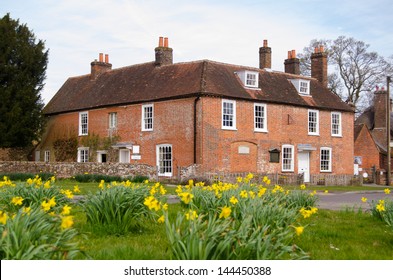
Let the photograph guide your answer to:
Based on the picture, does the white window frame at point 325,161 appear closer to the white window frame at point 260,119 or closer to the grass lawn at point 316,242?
the white window frame at point 260,119

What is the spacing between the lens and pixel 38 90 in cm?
3959

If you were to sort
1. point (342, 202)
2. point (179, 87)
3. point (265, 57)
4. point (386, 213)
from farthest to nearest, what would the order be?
point (265, 57), point (179, 87), point (342, 202), point (386, 213)

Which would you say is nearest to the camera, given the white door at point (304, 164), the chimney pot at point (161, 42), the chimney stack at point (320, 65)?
the chimney pot at point (161, 42)

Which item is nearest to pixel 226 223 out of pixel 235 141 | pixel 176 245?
pixel 176 245

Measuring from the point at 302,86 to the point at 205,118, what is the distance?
10.3 m

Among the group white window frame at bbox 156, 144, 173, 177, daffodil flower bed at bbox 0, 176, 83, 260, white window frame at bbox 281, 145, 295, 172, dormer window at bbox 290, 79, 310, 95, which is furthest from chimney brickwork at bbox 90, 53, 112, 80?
daffodil flower bed at bbox 0, 176, 83, 260

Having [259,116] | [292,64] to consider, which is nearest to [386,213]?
[259,116]

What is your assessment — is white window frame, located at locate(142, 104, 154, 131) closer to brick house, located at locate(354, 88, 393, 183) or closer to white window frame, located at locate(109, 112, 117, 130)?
white window frame, located at locate(109, 112, 117, 130)

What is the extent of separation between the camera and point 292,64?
1730 inches

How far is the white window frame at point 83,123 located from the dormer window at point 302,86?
1499 cm

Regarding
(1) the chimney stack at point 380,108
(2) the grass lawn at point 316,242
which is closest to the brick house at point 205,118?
(1) the chimney stack at point 380,108

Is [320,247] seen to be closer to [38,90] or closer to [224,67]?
[224,67]

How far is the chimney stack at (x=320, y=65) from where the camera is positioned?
44.1 metres

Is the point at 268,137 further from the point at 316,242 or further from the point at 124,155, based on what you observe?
the point at 316,242
